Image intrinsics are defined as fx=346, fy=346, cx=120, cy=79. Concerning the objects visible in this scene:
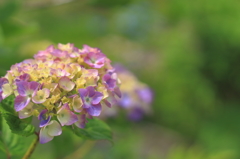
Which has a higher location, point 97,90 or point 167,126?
point 97,90

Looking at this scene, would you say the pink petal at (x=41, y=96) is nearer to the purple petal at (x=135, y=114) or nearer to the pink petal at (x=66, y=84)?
the pink petal at (x=66, y=84)

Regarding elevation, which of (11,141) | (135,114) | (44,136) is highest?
(44,136)

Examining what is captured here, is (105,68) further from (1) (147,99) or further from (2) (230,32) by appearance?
(2) (230,32)

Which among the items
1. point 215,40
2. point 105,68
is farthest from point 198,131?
point 105,68

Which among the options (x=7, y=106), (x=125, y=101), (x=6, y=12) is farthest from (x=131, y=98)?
(x=7, y=106)

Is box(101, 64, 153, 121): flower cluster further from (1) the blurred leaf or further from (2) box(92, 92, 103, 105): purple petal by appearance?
(2) box(92, 92, 103, 105): purple petal

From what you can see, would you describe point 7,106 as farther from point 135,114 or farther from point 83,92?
point 135,114

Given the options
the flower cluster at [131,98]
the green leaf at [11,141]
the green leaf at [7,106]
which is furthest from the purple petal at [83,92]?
the flower cluster at [131,98]
